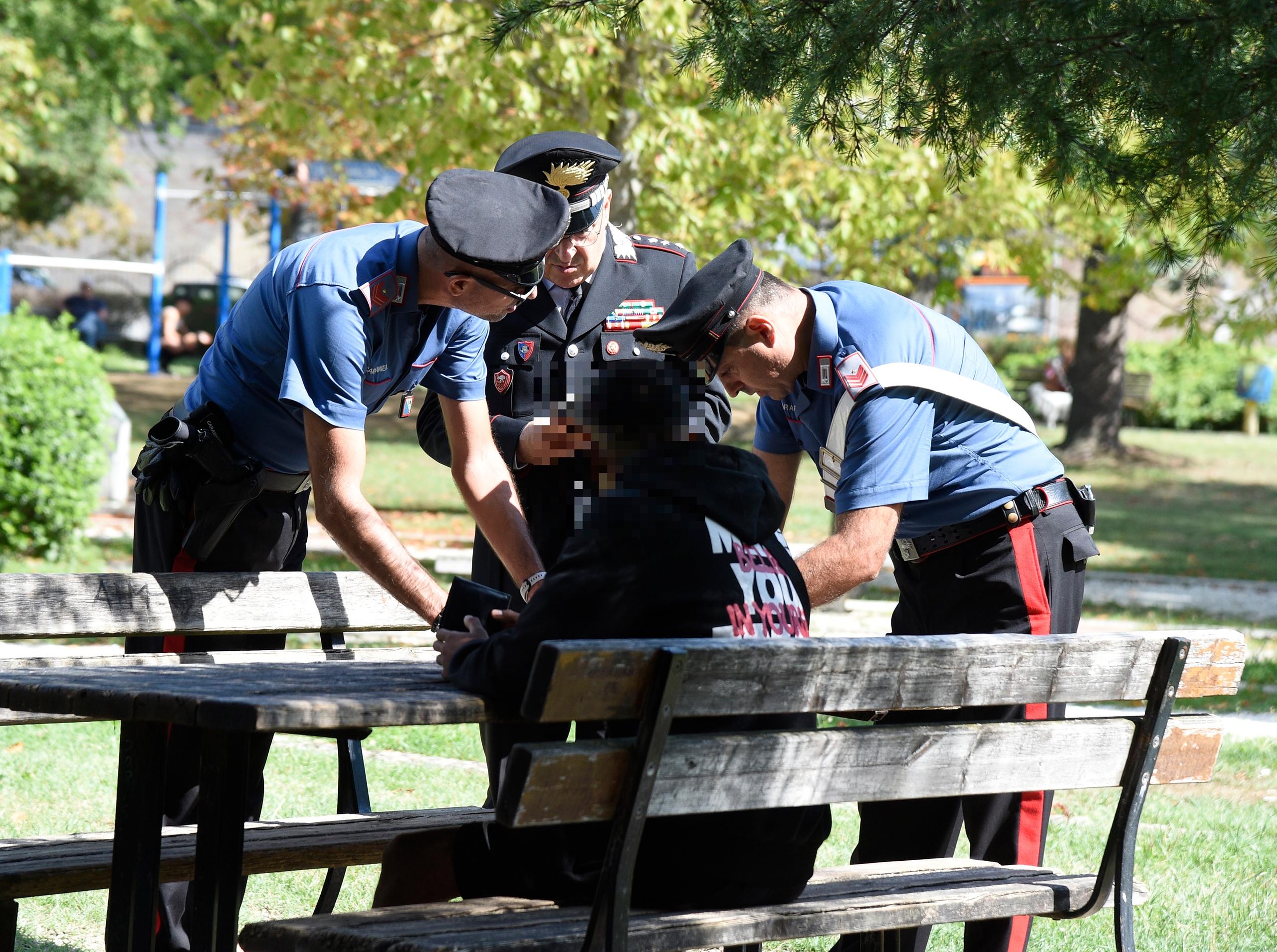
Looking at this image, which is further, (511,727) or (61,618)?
(511,727)

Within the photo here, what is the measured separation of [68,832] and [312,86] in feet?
23.0

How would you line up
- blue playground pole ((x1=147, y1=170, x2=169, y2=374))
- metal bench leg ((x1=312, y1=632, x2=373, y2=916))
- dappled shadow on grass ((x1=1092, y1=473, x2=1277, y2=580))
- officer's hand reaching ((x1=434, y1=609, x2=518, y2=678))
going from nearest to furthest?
1. officer's hand reaching ((x1=434, y1=609, x2=518, y2=678))
2. metal bench leg ((x1=312, y1=632, x2=373, y2=916))
3. dappled shadow on grass ((x1=1092, y1=473, x2=1277, y2=580))
4. blue playground pole ((x1=147, y1=170, x2=169, y2=374))

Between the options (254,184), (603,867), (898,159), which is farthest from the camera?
(254,184)

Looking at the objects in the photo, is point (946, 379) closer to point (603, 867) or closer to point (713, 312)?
point (713, 312)

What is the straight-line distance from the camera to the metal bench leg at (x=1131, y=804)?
304 centimetres

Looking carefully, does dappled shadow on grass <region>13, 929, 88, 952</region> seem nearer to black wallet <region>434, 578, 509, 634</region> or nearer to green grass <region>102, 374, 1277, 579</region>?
black wallet <region>434, 578, 509, 634</region>

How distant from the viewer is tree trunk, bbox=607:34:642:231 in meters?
9.95

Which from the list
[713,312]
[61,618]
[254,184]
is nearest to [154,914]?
[61,618]

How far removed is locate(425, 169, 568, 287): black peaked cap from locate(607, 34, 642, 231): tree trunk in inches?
258

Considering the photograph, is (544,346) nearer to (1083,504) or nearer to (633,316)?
(633,316)

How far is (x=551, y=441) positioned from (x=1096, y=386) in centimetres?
2085

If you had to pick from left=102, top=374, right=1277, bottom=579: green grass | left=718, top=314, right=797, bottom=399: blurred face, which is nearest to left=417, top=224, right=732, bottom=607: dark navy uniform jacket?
left=718, top=314, right=797, bottom=399: blurred face

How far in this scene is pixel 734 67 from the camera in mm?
3914

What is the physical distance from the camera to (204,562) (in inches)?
151
